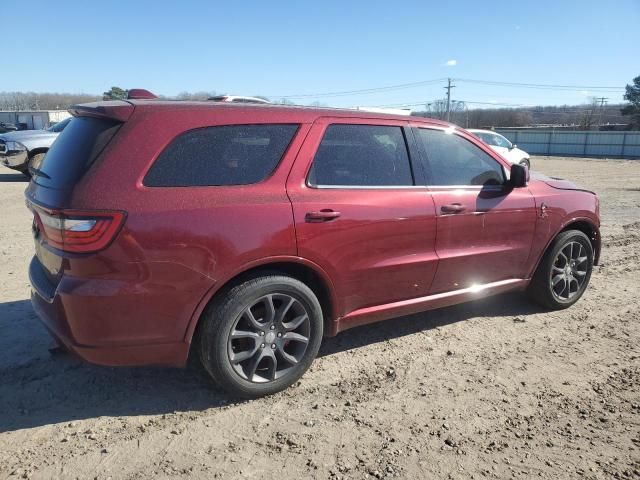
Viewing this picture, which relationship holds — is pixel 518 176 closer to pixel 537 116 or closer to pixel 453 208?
pixel 453 208

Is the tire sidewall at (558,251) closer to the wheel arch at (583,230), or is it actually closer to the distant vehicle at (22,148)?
the wheel arch at (583,230)

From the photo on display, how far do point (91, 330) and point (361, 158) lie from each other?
204 cm

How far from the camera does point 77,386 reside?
325cm

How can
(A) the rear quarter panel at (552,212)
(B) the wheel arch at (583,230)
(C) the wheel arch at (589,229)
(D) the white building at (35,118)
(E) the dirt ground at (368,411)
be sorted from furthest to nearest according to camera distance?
(D) the white building at (35,118)
(C) the wheel arch at (589,229)
(B) the wheel arch at (583,230)
(A) the rear quarter panel at (552,212)
(E) the dirt ground at (368,411)

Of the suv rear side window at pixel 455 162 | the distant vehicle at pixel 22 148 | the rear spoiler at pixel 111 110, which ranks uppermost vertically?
the rear spoiler at pixel 111 110

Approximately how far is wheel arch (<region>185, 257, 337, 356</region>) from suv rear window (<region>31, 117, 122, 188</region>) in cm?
98

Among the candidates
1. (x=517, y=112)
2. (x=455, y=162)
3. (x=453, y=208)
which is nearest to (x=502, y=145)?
(x=455, y=162)

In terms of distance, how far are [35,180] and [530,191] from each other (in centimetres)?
382

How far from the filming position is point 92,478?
7.96 ft

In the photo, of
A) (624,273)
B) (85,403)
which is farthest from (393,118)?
(624,273)

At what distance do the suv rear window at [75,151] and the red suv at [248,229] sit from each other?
0.04 ft

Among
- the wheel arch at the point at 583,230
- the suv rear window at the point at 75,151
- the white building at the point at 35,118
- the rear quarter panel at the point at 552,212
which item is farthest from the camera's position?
the white building at the point at 35,118

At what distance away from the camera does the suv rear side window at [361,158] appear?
10.9ft

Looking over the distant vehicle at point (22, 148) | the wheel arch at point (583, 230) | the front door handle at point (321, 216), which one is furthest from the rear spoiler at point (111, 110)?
the distant vehicle at point (22, 148)
